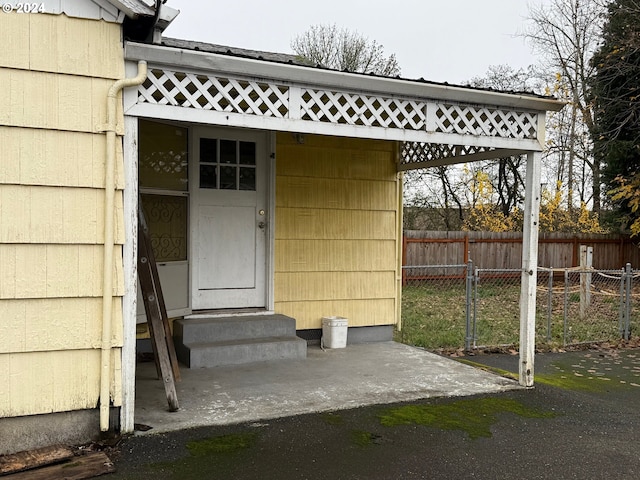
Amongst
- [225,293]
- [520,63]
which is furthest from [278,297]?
[520,63]

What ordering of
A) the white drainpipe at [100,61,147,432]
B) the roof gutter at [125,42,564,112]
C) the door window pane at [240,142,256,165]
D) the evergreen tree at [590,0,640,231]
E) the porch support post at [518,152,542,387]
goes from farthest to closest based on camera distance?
the evergreen tree at [590,0,640,231], the door window pane at [240,142,256,165], the porch support post at [518,152,542,387], the roof gutter at [125,42,564,112], the white drainpipe at [100,61,147,432]

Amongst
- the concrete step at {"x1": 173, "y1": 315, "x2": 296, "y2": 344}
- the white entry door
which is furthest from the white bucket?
the white entry door

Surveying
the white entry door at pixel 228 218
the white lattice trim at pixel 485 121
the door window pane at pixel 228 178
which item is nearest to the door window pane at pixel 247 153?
the white entry door at pixel 228 218

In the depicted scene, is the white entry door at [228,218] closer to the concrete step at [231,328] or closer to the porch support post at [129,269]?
the concrete step at [231,328]

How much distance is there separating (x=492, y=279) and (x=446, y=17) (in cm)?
1076

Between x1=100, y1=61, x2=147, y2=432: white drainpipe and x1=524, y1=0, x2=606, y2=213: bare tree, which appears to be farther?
x1=524, y1=0, x2=606, y2=213: bare tree

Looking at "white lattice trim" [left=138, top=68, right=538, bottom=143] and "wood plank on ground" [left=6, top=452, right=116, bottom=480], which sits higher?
"white lattice trim" [left=138, top=68, right=538, bottom=143]

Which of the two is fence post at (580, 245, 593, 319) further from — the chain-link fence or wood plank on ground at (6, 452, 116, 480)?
wood plank on ground at (6, 452, 116, 480)

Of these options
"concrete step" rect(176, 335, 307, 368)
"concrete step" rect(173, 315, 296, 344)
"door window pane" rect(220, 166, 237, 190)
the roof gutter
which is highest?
the roof gutter

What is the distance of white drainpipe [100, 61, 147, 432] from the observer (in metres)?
3.44

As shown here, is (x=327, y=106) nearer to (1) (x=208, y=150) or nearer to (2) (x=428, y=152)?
(1) (x=208, y=150)

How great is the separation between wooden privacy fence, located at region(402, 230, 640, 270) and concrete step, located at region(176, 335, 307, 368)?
27.8 feet

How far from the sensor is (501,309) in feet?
35.4

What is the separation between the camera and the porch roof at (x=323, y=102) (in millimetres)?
3637
